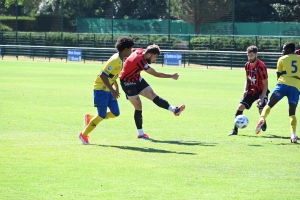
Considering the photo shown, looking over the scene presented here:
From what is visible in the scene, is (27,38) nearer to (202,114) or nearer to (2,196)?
(202,114)

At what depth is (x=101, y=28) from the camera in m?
58.2

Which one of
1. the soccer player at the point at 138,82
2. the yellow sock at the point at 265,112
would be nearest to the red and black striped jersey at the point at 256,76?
the yellow sock at the point at 265,112

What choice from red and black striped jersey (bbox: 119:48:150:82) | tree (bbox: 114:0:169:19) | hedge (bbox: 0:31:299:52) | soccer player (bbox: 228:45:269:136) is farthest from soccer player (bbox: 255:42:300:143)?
tree (bbox: 114:0:169:19)

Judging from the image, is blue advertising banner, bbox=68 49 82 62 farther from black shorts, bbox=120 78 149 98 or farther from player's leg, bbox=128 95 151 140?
player's leg, bbox=128 95 151 140

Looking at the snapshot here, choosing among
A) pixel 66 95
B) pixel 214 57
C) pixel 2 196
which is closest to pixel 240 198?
pixel 2 196

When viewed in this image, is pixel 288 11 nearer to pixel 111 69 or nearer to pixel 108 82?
pixel 111 69

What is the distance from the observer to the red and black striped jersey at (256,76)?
45.9 ft

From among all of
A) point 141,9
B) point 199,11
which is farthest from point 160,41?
point 141,9

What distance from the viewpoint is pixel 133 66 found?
1324 centimetres

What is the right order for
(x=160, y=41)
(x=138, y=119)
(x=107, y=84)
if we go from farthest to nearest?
(x=160, y=41), (x=138, y=119), (x=107, y=84)

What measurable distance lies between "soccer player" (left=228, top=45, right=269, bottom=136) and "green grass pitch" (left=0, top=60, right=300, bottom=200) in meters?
0.67

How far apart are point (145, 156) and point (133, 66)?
107 inches

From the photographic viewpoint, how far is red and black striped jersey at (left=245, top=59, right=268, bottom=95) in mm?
13992

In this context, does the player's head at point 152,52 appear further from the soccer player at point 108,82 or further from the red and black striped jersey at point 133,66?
the soccer player at point 108,82
